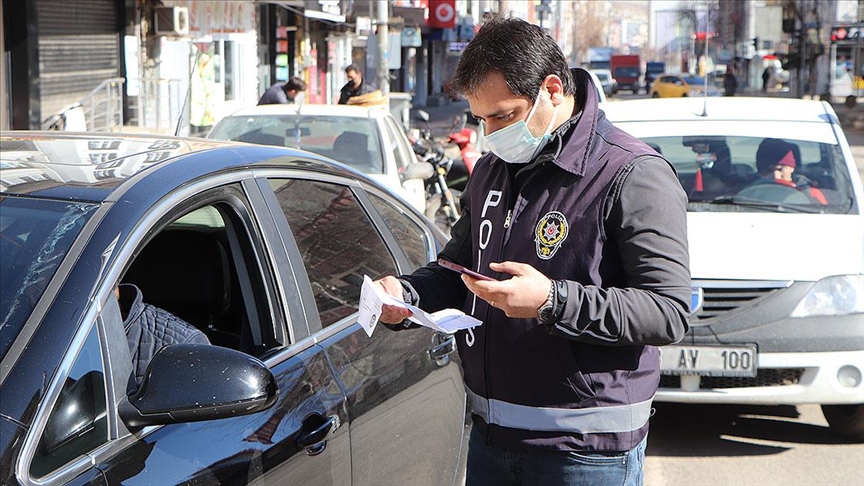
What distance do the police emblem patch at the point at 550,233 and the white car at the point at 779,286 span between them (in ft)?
10.3

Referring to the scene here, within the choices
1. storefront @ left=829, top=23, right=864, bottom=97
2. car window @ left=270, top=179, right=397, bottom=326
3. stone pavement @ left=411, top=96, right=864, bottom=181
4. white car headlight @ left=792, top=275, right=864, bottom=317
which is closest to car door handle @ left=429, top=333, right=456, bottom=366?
car window @ left=270, top=179, right=397, bottom=326

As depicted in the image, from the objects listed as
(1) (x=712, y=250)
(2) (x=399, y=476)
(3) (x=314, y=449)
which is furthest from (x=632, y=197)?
(1) (x=712, y=250)

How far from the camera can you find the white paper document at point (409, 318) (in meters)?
2.44

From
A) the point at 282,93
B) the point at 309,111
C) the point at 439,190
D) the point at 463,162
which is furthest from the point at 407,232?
the point at 282,93

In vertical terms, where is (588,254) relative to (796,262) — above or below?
→ above

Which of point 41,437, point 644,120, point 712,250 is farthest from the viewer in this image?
point 644,120

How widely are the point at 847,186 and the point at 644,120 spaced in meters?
1.28

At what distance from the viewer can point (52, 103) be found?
14875mm

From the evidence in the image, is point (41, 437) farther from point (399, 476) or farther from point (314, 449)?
point (399, 476)

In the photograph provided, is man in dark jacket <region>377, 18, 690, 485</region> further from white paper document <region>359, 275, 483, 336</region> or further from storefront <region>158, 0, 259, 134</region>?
storefront <region>158, 0, 259, 134</region>

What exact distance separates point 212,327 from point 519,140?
1356 mm

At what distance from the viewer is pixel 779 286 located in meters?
5.49

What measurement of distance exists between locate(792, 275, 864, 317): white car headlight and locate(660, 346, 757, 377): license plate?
33cm

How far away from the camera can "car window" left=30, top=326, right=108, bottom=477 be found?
2078mm
